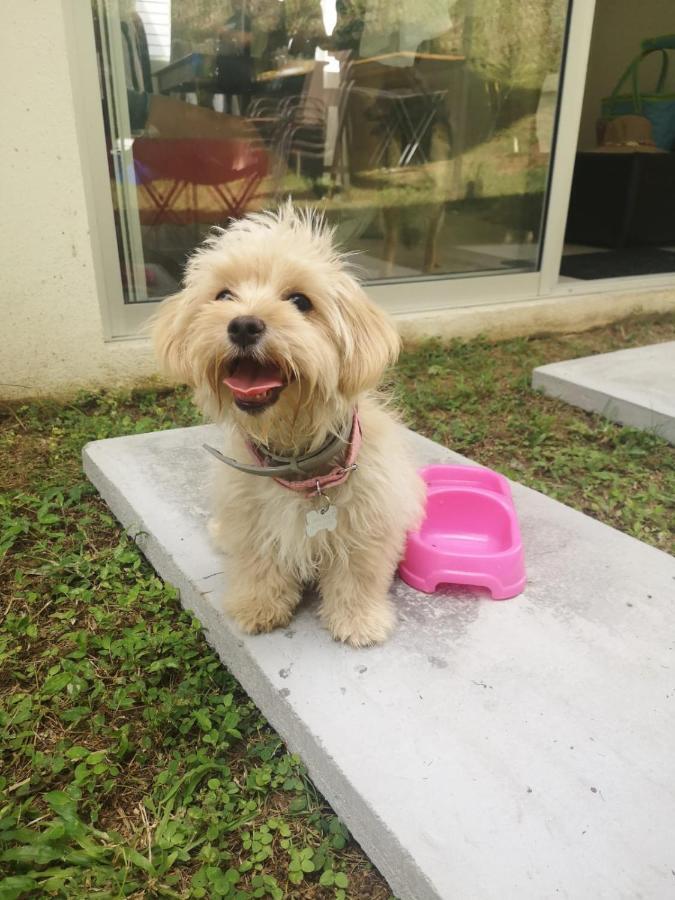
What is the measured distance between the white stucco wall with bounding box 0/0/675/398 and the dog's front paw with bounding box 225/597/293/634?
2400 millimetres

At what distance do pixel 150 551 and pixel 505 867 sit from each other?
164 cm

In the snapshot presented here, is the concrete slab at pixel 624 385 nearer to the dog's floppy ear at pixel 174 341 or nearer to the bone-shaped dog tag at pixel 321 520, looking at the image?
the bone-shaped dog tag at pixel 321 520

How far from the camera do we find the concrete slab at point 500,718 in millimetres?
1476

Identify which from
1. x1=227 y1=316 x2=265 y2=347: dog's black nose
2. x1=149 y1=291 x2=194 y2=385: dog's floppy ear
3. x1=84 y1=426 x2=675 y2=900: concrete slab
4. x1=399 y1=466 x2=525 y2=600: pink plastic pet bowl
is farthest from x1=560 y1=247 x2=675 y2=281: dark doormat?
x1=227 y1=316 x2=265 y2=347: dog's black nose

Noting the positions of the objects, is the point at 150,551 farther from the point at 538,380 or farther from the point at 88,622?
the point at 538,380

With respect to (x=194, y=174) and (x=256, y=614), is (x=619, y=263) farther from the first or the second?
(x=256, y=614)

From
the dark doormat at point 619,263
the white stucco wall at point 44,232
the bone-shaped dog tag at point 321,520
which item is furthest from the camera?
the dark doormat at point 619,263

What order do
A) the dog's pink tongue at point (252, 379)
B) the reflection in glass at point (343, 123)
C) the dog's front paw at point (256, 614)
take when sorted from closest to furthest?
the dog's pink tongue at point (252, 379)
the dog's front paw at point (256, 614)
the reflection in glass at point (343, 123)

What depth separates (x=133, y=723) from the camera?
198 cm

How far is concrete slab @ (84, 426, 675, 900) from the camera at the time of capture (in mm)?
1476

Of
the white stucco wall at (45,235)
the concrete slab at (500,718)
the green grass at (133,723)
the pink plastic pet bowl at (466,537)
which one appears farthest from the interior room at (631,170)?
the concrete slab at (500,718)

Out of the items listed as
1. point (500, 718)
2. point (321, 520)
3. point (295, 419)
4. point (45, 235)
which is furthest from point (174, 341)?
point (45, 235)

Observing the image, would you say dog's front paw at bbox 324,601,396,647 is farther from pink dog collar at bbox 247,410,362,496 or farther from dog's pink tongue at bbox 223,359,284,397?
dog's pink tongue at bbox 223,359,284,397

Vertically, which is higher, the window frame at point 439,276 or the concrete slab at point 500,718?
the window frame at point 439,276
